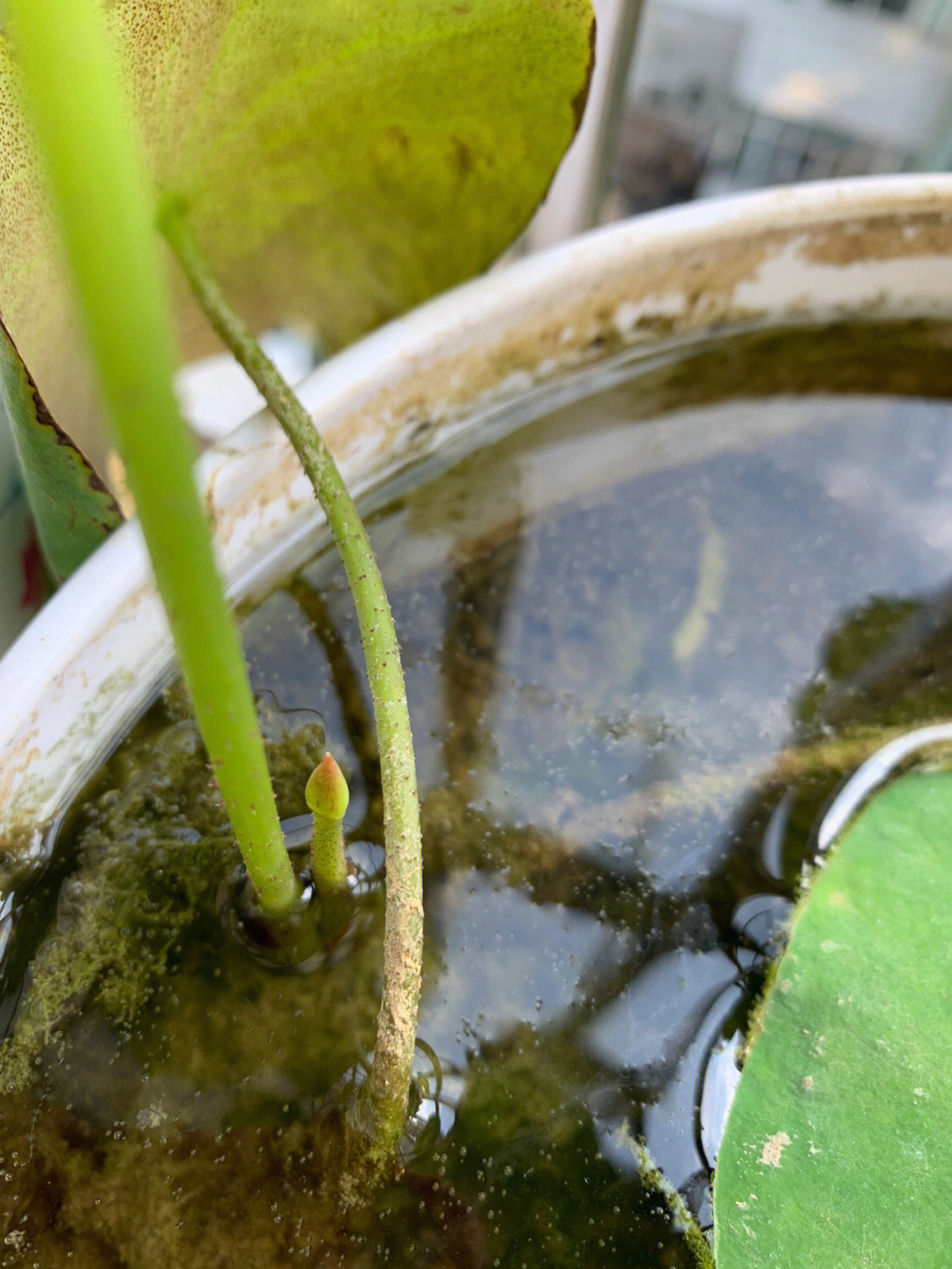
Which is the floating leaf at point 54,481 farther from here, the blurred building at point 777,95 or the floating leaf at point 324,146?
the blurred building at point 777,95

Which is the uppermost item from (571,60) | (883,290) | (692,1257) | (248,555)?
(571,60)

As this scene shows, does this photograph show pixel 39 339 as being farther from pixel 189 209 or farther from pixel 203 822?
pixel 203 822

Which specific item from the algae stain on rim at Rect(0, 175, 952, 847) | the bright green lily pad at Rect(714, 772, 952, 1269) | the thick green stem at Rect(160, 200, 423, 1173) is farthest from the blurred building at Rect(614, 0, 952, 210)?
the bright green lily pad at Rect(714, 772, 952, 1269)

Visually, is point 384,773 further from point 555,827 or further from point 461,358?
point 461,358

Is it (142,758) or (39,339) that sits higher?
(39,339)

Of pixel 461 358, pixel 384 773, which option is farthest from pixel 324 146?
pixel 384 773

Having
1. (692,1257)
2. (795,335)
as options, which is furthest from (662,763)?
(795,335)

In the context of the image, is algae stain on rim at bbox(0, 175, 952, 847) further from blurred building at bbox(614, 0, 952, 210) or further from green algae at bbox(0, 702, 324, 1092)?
blurred building at bbox(614, 0, 952, 210)
